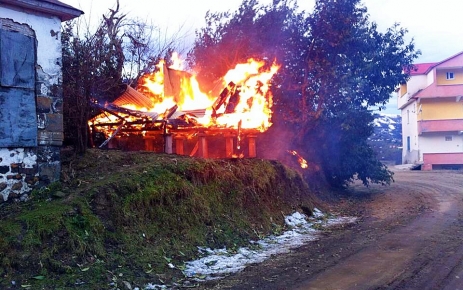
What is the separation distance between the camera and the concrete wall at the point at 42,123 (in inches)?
336

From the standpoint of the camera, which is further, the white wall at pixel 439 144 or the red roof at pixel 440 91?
the white wall at pixel 439 144

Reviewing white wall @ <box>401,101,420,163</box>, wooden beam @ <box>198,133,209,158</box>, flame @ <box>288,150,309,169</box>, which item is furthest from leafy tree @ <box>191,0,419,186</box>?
white wall @ <box>401,101,420,163</box>

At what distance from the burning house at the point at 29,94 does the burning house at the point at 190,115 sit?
3872mm

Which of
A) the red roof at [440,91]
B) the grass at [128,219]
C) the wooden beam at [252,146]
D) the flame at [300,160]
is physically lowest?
the grass at [128,219]

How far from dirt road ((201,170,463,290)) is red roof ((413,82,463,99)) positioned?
2392cm

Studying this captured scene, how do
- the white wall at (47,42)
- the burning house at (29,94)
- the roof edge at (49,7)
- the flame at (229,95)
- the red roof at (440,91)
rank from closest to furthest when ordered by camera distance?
the burning house at (29,94), the roof edge at (49,7), the white wall at (47,42), the flame at (229,95), the red roof at (440,91)

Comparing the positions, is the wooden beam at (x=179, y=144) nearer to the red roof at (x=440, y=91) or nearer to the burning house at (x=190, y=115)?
the burning house at (x=190, y=115)

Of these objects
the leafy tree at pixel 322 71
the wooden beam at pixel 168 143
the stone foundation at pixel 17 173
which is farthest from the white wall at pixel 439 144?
the stone foundation at pixel 17 173

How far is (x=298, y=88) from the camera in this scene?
1773 centimetres

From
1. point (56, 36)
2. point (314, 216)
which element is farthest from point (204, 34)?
point (56, 36)

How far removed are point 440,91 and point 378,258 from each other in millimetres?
32043

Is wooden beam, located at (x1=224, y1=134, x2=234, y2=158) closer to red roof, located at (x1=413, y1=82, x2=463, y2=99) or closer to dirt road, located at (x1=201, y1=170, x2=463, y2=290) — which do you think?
dirt road, located at (x1=201, y1=170, x2=463, y2=290)

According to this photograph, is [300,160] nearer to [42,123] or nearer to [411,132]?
[42,123]

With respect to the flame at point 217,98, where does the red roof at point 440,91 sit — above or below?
above
